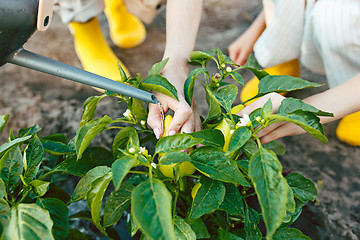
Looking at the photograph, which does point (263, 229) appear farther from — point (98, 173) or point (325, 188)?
point (98, 173)

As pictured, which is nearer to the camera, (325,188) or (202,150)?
(202,150)

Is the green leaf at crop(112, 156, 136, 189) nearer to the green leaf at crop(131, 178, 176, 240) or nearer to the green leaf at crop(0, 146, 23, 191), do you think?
the green leaf at crop(131, 178, 176, 240)

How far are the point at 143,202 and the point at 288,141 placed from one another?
0.97 meters

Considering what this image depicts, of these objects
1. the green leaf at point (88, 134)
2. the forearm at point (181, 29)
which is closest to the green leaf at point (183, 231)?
the green leaf at point (88, 134)

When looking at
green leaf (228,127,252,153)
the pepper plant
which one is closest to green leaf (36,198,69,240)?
the pepper plant

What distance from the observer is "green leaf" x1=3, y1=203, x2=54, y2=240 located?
0.42 m

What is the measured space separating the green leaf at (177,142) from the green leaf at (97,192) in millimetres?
97

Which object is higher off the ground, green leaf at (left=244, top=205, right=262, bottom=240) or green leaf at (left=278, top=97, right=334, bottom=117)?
green leaf at (left=278, top=97, right=334, bottom=117)

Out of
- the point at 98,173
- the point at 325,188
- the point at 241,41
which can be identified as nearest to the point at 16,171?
the point at 98,173

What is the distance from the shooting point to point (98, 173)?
0.55 metres

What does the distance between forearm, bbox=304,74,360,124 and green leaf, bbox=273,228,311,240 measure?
314 millimetres

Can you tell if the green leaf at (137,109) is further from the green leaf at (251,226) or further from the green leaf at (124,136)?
the green leaf at (251,226)

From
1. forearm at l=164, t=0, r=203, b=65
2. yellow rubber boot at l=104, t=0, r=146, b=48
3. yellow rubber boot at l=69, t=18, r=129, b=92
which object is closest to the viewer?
forearm at l=164, t=0, r=203, b=65

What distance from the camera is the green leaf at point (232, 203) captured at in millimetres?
560
